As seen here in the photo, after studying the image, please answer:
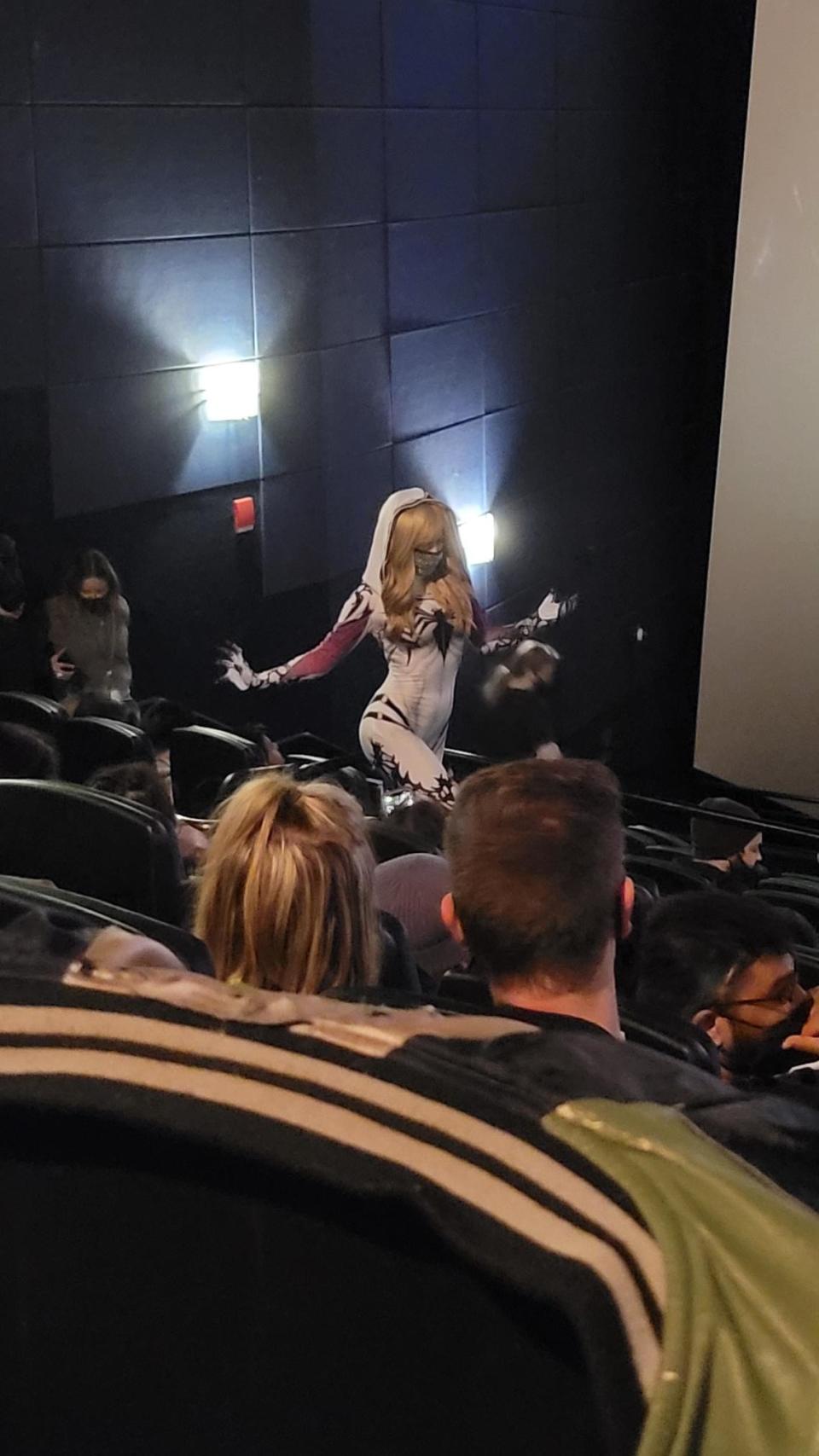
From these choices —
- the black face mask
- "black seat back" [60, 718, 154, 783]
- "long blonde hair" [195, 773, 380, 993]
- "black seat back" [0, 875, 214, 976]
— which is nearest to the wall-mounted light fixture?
"black seat back" [60, 718, 154, 783]

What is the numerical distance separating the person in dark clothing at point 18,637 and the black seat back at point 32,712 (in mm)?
24

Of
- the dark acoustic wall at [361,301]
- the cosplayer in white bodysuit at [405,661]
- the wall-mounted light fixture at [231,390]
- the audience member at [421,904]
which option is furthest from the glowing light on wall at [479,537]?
the audience member at [421,904]

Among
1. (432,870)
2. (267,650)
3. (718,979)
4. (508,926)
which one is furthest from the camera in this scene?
(267,650)

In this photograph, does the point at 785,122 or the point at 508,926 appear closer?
the point at 508,926

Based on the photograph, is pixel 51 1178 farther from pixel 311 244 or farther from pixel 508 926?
pixel 311 244

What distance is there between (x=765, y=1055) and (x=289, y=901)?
928 mm

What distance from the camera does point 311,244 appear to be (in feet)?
16.2

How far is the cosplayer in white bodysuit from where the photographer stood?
4820 mm

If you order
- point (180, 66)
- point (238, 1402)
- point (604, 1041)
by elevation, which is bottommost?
point (238, 1402)

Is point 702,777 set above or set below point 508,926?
below

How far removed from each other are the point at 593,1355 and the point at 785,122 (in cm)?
717

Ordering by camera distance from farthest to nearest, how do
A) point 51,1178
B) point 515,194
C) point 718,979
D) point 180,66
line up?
1. point 515,194
2. point 180,66
3. point 718,979
4. point 51,1178

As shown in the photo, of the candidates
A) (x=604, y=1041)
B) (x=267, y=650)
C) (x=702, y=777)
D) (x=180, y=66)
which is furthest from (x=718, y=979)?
(x=702, y=777)

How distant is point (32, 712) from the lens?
13.0ft
